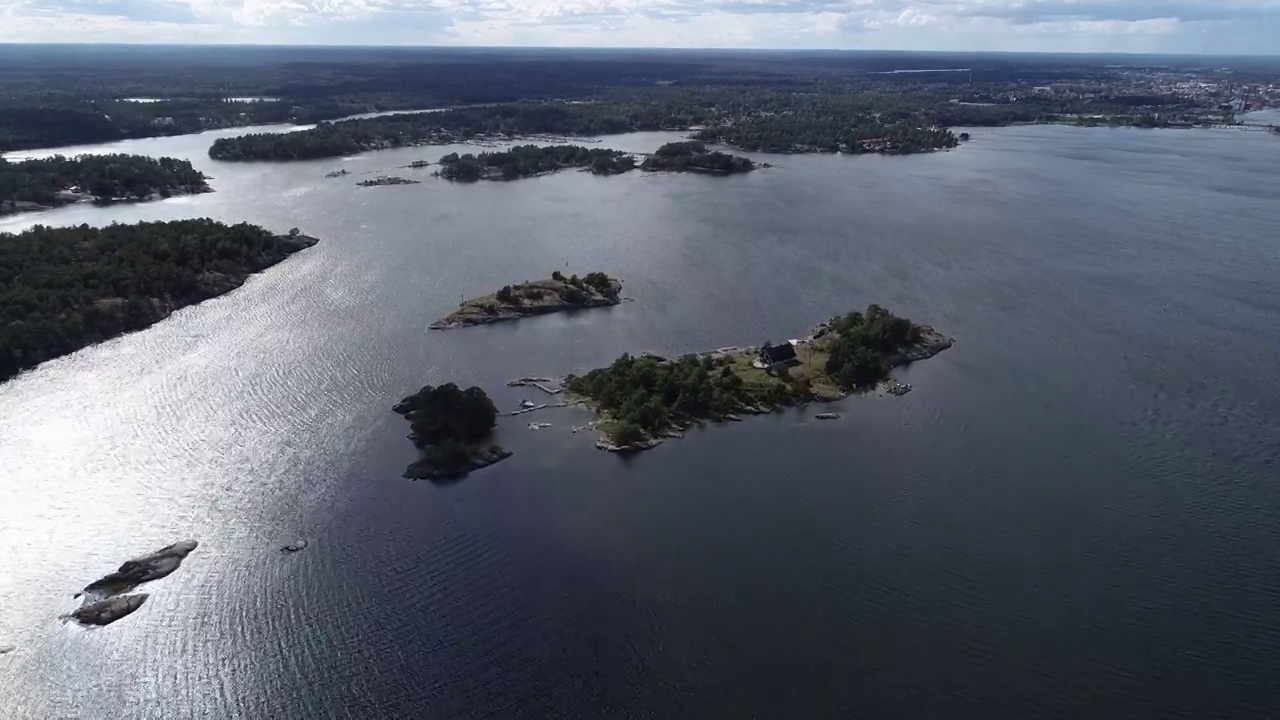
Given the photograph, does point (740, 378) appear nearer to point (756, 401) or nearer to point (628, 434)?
point (756, 401)

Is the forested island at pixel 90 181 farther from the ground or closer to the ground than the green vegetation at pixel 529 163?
farther from the ground

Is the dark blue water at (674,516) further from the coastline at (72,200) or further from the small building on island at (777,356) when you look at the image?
the coastline at (72,200)

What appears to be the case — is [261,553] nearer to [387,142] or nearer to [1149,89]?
[387,142]

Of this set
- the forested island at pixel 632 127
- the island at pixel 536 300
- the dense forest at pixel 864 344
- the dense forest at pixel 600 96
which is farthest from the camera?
the dense forest at pixel 600 96

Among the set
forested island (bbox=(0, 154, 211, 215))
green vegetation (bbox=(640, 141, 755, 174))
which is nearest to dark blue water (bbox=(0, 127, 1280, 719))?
forested island (bbox=(0, 154, 211, 215))

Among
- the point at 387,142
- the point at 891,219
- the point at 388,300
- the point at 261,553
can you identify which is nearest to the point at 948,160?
the point at 891,219

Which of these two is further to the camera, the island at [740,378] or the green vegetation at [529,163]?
the green vegetation at [529,163]

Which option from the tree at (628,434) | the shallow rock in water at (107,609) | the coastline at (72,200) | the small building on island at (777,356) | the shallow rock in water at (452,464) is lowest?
the shallow rock in water at (107,609)

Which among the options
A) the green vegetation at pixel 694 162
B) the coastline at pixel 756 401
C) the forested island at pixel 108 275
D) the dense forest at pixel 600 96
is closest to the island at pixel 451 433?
the coastline at pixel 756 401
